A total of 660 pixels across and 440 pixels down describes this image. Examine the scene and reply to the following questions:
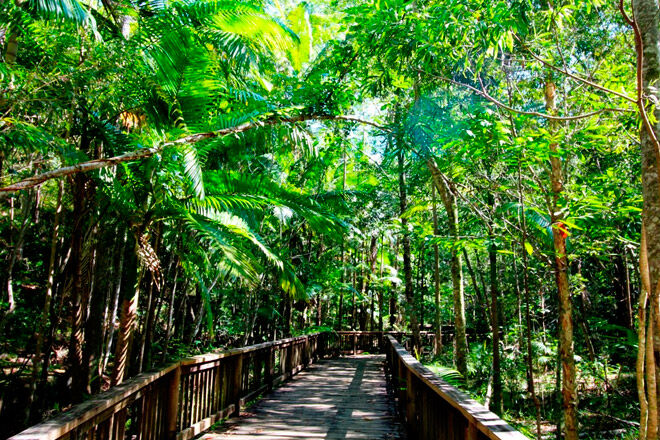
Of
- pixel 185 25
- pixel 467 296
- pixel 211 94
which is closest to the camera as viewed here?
pixel 185 25

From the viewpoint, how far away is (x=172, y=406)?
388 cm

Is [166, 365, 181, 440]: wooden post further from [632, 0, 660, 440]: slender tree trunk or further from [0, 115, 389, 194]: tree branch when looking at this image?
[632, 0, 660, 440]: slender tree trunk

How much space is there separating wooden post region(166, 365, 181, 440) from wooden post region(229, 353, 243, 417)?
5.30ft

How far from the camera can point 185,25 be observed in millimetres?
4832

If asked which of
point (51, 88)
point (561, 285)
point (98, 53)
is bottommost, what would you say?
point (561, 285)

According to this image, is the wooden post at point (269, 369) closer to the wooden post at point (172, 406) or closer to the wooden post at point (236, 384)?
the wooden post at point (236, 384)

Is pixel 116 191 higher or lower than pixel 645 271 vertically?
higher

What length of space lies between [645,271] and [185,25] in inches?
203

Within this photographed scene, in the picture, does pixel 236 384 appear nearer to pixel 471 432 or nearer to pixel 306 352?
pixel 471 432

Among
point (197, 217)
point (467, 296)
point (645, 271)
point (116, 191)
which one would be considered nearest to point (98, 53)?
point (116, 191)

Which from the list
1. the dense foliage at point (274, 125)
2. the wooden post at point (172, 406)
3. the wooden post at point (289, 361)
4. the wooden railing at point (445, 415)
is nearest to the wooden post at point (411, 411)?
the wooden railing at point (445, 415)

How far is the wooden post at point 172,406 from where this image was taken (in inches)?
151

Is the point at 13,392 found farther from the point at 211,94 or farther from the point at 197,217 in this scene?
the point at 211,94

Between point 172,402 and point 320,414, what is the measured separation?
2.54 metres
